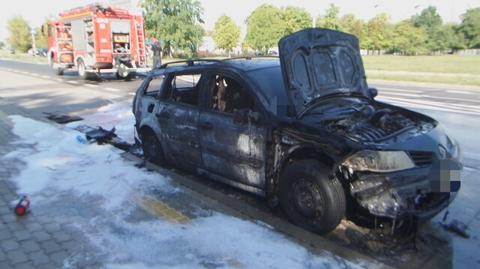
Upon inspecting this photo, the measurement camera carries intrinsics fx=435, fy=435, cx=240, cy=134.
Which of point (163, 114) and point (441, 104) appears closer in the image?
point (163, 114)

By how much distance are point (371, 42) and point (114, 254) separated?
3071 inches

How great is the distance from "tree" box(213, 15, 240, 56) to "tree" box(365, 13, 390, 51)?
24359 mm

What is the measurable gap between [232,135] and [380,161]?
1.61m

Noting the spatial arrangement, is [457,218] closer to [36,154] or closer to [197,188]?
[197,188]

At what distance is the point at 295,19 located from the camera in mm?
Answer: 59781

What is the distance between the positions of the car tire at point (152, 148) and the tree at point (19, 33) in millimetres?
95685

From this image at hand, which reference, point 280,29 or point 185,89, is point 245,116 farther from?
point 280,29

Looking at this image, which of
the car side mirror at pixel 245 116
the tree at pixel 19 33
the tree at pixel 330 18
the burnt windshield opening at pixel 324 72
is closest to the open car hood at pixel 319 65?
the burnt windshield opening at pixel 324 72

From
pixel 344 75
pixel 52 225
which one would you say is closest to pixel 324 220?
pixel 344 75

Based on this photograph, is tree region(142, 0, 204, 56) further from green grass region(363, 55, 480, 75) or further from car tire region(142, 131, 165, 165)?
car tire region(142, 131, 165, 165)

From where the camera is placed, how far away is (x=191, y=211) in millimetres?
4578

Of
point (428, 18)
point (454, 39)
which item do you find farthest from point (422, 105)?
point (428, 18)

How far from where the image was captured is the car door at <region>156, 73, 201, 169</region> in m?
5.24

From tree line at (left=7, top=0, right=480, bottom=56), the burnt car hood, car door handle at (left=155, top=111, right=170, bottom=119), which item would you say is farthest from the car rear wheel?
the burnt car hood
